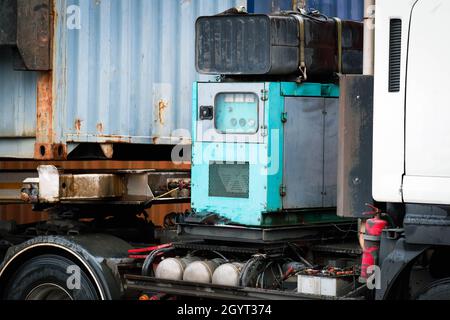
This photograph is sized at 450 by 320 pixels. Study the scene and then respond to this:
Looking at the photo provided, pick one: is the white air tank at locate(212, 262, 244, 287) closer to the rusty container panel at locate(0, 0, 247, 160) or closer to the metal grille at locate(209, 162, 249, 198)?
the metal grille at locate(209, 162, 249, 198)

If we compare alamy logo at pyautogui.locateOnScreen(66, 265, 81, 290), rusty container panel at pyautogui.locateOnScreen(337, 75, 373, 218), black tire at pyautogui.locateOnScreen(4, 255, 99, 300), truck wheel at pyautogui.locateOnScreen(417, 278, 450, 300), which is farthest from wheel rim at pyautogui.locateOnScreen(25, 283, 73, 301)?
truck wheel at pyautogui.locateOnScreen(417, 278, 450, 300)

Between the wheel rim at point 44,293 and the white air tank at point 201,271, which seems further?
the wheel rim at point 44,293

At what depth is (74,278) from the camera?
7766mm

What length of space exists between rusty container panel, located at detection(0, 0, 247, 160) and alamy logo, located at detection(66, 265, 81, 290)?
3.47ft

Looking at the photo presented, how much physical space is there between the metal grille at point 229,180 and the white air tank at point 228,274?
507 millimetres

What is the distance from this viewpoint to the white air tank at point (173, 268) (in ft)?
23.9

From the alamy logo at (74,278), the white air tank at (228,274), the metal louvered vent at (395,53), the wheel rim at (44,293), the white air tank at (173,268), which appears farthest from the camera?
the wheel rim at (44,293)

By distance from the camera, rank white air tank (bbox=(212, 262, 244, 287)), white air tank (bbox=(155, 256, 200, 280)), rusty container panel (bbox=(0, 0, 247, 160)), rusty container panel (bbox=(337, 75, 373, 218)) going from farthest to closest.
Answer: rusty container panel (bbox=(0, 0, 247, 160)), white air tank (bbox=(155, 256, 200, 280)), white air tank (bbox=(212, 262, 244, 287)), rusty container panel (bbox=(337, 75, 373, 218))

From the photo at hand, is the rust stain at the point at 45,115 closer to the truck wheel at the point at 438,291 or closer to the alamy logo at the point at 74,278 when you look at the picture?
the alamy logo at the point at 74,278

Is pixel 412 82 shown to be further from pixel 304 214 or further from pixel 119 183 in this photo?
pixel 119 183

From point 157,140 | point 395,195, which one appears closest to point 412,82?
point 395,195

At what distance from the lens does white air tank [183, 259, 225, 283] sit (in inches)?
281

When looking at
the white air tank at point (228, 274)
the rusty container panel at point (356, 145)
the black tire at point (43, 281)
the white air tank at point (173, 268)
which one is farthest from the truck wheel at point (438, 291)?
the black tire at point (43, 281)
